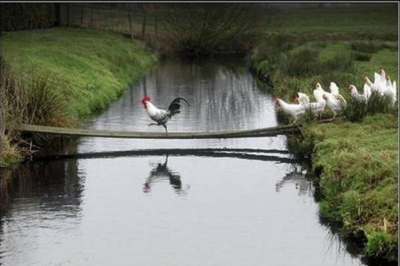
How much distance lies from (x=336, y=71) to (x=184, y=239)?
17.2m

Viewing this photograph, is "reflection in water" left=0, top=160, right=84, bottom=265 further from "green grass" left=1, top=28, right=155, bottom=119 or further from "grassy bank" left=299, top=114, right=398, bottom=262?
"grassy bank" left=299, top=114, right=398, bottom=262

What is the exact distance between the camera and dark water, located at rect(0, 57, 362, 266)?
520 inches

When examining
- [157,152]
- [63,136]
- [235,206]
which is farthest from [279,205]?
[63,136]

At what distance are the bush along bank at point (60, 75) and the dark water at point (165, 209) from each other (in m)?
1.02

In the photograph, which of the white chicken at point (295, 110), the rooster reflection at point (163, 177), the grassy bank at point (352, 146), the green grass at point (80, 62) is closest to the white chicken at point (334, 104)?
the grassy bank at point (352, 146)

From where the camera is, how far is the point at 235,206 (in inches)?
632

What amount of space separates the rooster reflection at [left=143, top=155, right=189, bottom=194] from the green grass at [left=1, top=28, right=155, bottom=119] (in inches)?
171

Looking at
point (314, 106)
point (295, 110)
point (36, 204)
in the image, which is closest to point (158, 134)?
point (295, 110)

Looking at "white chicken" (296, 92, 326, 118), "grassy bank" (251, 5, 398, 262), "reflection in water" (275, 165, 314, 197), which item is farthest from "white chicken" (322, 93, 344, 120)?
"reflection in water" (275, 165, 314, 197)

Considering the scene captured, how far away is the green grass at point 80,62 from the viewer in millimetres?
26297

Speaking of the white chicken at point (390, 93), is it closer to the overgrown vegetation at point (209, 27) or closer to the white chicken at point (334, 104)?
the white chicken at point (334, 104)

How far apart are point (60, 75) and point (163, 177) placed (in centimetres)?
1014

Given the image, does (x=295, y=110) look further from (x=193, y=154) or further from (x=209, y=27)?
(x=209, y=27)

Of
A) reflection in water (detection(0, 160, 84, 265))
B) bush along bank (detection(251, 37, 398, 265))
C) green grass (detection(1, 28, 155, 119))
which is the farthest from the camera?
green grass (detection(1, 28, 155, 119))
